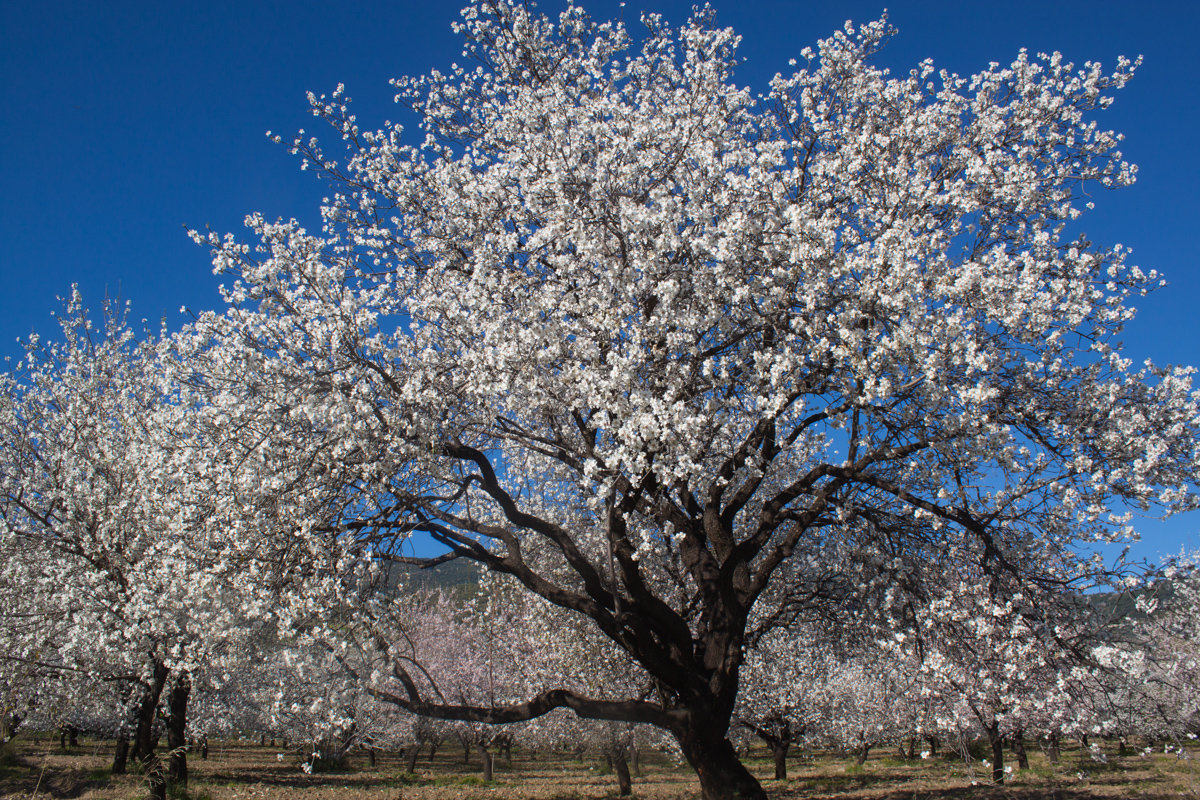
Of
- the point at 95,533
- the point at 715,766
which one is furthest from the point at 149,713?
the point at 715,766

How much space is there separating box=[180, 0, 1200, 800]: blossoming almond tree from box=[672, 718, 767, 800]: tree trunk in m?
0.05

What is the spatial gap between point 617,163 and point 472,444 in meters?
5.15

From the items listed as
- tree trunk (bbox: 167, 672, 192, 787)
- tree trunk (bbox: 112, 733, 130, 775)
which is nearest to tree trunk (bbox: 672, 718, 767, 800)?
tree trunk (bbox: 167, 672, 192, 787)

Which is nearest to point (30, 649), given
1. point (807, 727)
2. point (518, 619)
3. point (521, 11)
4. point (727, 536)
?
point (518, 619)

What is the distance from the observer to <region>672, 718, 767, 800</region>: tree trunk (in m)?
10.0

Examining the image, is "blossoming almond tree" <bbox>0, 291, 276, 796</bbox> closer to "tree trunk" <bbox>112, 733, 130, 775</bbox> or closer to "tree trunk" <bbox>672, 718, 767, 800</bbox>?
"tree trunk" <bbox>112, 733, 130, 775</bbox>

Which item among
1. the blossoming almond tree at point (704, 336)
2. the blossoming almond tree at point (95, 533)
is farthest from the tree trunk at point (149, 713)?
the blossoming almond tree at point (704, 336)

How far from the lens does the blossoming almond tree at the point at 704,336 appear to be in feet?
27.6

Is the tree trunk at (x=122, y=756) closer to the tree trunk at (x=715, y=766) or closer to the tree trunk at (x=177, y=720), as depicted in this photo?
the tree trunk at (x=177, y=720)

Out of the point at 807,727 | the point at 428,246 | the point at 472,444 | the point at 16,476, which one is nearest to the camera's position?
the point at 472,444

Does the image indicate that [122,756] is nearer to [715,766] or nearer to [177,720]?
[177,720]

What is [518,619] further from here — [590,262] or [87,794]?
[590,262]

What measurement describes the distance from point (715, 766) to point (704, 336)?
6.69 meters

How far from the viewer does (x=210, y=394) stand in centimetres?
1029
